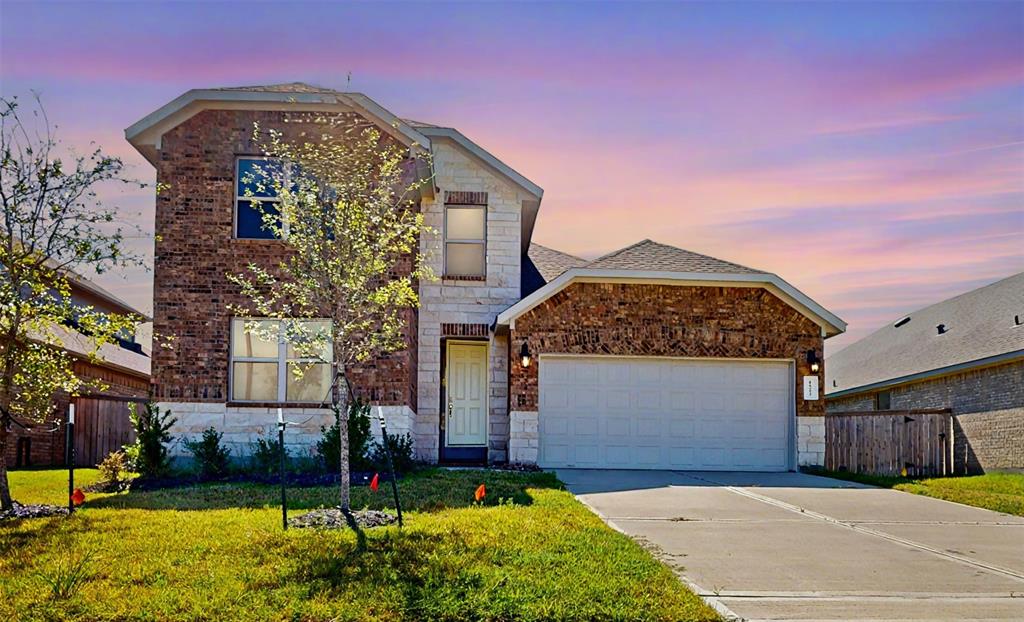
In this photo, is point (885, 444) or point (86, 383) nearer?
point (86, 383)

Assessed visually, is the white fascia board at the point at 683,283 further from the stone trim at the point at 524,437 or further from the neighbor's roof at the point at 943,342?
the neighbor's roof at the point at 943,342

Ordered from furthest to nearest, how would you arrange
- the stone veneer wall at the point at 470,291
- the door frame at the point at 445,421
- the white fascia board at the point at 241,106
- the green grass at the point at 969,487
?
the door frame at the point at 445,421, the stone veneer wall at the point at 470,291, the white fascia board at the point at 241,106, the green grass at the point at 969,487

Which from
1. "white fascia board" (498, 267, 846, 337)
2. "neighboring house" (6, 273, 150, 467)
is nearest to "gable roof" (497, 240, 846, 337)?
"white fascia board" (498, 267, 846, 337)

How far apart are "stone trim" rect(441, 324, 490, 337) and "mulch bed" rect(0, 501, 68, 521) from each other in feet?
28.7

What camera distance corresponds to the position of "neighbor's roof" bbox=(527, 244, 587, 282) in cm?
2220

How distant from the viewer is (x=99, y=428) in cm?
2219

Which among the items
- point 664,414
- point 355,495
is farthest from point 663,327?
point 355,495

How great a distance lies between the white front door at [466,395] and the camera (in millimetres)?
20266

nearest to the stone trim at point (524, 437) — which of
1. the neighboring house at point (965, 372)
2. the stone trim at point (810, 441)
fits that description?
the stone trim at point (810, 441)

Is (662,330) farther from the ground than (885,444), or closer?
farther from the ground

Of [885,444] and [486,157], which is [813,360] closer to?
[885,444]

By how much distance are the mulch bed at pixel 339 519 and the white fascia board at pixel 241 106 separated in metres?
7.66

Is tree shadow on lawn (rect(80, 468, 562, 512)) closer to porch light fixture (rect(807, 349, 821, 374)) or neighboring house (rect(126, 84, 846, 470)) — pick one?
neighboring house (rect(126, 84, 846, 470))

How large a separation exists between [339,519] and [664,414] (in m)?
9.24
